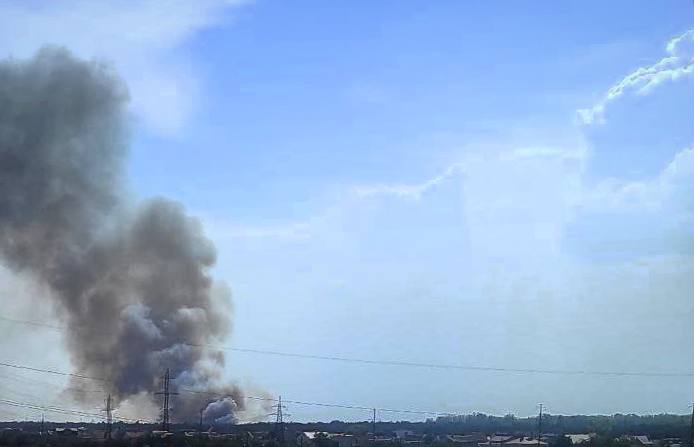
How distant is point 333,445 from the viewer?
92562mm

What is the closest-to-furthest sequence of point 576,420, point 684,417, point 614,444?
point 614,444
point 684,417
point 576,420

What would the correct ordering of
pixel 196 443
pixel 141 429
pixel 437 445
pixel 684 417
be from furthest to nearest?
1. pixel 684 417
2. pixel 141 429
3. pixel 437 445
4. pixel 196 443

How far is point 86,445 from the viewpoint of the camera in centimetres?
7981

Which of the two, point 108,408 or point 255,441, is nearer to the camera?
point 255,441

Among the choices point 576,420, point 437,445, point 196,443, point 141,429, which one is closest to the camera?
point 196,443

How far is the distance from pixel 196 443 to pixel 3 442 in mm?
21452

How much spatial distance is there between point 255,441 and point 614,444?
31609 mm

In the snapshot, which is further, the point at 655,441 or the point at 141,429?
the point at 141,429

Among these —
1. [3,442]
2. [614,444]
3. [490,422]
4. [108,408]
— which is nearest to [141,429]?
Result: [108,408]

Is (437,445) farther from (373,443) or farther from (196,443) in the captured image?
(196,443)

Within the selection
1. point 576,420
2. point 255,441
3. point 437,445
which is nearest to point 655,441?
point 437,445

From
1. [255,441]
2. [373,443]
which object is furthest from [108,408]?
[373,443]

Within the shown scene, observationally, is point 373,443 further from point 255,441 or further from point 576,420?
point 576,420

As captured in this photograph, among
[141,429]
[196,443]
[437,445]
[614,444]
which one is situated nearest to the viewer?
[196,443]
